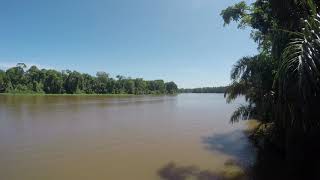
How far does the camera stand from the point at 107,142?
45.1 feet

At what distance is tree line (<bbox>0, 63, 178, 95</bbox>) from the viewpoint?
87.4 meters

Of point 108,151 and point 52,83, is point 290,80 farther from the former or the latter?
point 52,83

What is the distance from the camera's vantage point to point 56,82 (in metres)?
92.2

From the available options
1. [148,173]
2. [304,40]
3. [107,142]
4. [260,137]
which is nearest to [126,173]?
[148,173]

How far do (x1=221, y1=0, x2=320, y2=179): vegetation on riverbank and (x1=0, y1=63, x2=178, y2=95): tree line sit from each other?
277ft

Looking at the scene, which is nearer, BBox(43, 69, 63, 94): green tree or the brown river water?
the brown river water

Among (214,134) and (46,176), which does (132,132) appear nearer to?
(214,134)

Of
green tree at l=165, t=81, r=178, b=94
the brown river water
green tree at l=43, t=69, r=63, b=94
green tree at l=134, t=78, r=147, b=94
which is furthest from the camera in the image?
green tree at l=165, t=81, r=178, b=94

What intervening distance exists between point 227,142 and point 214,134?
2636 millimetres

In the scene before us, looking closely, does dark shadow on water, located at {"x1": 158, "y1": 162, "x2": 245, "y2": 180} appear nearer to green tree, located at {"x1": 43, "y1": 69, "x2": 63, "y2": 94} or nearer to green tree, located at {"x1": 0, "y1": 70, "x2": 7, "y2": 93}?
green tree, located at {"x1": 0, "y1": 70, "x2": 7, "y2": 93}

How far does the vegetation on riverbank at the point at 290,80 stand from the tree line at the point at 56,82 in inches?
3320

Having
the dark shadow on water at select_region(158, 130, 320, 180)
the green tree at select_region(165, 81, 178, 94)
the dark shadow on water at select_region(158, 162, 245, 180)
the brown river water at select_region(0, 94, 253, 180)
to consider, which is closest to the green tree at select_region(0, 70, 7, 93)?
the brown river water at select_region(0, 94, 253, 180)

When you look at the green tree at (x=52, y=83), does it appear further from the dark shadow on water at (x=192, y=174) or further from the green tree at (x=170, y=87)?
the dark shadow on water at (x=192, y=174)

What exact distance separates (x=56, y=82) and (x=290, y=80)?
307ft
